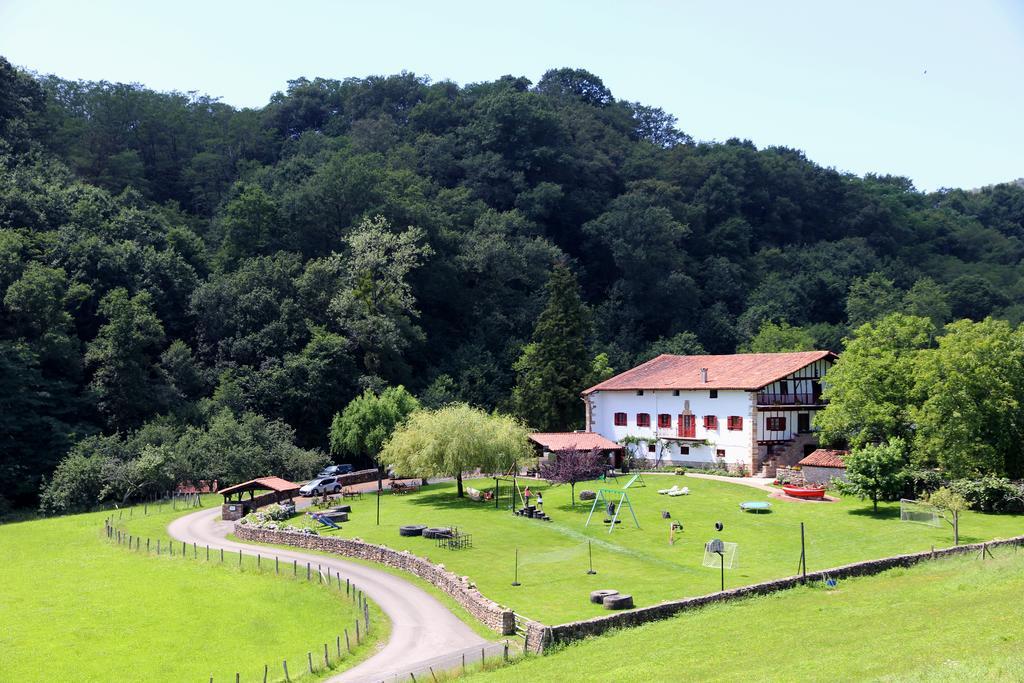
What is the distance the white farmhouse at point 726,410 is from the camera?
62.0 meters

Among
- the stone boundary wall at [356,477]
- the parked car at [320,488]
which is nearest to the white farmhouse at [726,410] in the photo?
the stone boundary wall at [356,477]

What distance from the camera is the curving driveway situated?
1064 inches

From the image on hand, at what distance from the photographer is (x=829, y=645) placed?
2481cm

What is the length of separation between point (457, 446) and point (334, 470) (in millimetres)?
20163

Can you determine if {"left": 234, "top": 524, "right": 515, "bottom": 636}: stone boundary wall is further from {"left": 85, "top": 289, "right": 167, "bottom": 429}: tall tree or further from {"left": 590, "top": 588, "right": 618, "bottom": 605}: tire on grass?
{"left": 85, "top": 289, "right": 167, "bottom": 429}: tall tree

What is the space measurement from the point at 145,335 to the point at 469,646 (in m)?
55.1

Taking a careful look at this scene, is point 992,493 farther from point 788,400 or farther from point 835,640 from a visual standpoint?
point 835,640

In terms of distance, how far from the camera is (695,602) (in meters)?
30.8

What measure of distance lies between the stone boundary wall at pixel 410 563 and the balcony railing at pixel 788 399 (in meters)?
31.6

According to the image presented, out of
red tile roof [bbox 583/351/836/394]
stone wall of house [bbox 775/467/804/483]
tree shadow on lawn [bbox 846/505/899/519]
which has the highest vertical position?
red tile roof [bbox 583/351/836/394]

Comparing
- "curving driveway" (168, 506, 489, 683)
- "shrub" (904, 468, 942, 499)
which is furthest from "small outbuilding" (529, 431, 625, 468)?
"curving driveway" (168, 506, 489, 683)

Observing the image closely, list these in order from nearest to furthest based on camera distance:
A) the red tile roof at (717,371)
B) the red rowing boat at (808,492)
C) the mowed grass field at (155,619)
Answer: the mowed grass field at (155,619) → the red rowing boat at (808,492) → the red tile roof at (717,371)

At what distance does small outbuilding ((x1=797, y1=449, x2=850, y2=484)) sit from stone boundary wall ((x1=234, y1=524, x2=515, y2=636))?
2812 centimetres

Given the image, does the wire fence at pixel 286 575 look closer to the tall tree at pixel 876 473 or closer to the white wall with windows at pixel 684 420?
the tall tree at pixel 876 473
